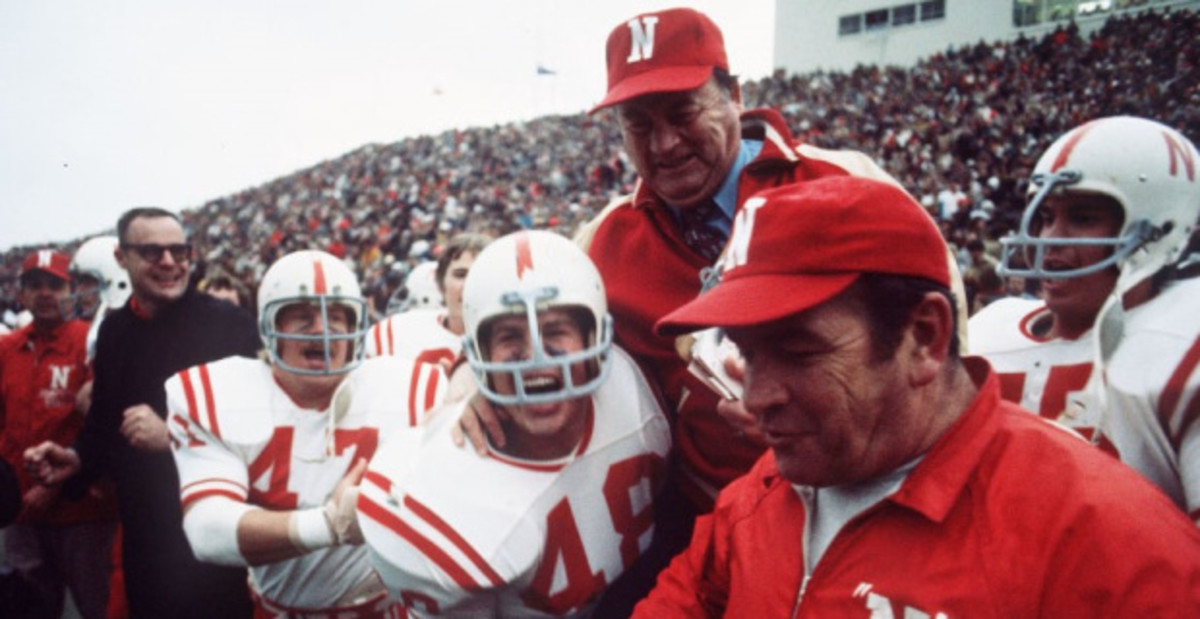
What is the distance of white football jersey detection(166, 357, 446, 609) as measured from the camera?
268cm

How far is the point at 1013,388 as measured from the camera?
2.39m

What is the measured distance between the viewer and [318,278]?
2.86 m

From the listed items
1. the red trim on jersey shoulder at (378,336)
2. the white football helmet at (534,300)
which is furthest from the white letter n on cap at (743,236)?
the red trim on jersey shoulder at (378,336)

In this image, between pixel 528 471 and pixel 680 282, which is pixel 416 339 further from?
pixel 528 471

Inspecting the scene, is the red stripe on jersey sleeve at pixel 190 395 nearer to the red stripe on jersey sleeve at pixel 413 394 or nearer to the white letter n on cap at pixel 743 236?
the red stripe on jersey sleeve at pixel 413 394

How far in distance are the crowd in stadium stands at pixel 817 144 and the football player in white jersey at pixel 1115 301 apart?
4.17m

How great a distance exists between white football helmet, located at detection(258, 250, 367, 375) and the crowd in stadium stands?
205 centimetres

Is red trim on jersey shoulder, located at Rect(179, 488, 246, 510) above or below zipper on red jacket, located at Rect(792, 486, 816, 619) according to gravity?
below

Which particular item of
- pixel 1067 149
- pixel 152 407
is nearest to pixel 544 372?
pixel 1067 149

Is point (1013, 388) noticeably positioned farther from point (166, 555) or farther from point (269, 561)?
point (166, 555)

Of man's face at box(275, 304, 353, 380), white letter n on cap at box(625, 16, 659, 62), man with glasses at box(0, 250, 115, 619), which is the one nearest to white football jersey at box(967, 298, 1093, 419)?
white letter n on cap at box(625, 16, 659, 62)

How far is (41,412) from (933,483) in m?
4.71

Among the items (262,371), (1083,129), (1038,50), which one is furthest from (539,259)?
(1038,50)

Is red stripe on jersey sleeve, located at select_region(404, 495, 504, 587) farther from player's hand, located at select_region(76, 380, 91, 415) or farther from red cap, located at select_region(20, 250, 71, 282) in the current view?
red cap, located at select_region(20, 250, 71, 282)
